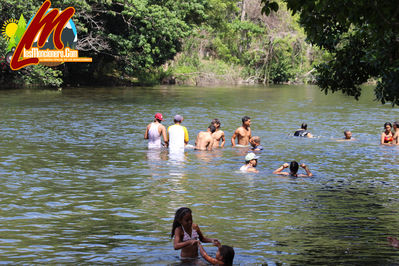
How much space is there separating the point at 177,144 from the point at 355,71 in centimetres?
945

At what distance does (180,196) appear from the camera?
14.7m

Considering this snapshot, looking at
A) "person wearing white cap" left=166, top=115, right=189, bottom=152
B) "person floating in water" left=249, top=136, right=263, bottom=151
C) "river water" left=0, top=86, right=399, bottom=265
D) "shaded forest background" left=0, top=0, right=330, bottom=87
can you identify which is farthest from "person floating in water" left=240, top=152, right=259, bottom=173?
"shaded forest background" left=0, top=0, right=330, bottom=87

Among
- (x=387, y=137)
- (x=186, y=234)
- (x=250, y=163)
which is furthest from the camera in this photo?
(x=387, y=137)

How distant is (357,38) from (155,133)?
1012cm

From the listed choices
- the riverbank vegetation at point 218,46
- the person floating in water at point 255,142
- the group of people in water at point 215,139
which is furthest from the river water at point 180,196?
the riverbank vegetation at point 218,46

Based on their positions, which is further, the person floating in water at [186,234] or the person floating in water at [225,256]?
the person floating in water at [186,234]

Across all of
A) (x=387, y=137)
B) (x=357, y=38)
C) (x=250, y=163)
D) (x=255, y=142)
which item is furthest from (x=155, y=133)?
(x=357, y=38)

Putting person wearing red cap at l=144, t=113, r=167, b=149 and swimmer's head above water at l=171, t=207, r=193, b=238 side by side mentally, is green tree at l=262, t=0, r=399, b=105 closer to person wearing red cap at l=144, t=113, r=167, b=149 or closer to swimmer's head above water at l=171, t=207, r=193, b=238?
swimmer's head above water at l=171, t=207, r=193, b=238

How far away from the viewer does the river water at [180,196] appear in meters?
10.6

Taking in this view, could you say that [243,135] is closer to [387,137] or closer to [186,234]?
[387,137]

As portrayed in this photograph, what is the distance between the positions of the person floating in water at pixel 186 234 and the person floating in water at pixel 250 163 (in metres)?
8.25

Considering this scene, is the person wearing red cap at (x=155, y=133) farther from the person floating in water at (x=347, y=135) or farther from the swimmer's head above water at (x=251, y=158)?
the person floating in water at (x=347, y=135)

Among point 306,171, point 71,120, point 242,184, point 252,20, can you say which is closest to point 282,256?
point 242,184

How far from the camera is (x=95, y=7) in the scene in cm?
5206
